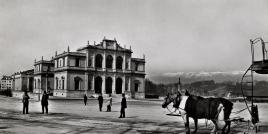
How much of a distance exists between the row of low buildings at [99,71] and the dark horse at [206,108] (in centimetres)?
5591

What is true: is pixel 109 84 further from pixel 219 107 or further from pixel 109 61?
pixel 219 107

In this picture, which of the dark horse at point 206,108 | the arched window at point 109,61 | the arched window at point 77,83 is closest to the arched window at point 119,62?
the arched window at point 109,61

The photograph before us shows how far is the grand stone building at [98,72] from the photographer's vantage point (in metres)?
67.2

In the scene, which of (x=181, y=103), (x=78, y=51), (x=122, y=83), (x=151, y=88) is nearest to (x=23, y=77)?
(x=78, y=51)

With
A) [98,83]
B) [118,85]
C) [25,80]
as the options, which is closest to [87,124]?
[98,83]

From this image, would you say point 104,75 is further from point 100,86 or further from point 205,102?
point 205,102

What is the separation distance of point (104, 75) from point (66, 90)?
940cm

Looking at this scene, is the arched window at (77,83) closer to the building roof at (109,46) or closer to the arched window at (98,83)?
the arched window at (98,83)

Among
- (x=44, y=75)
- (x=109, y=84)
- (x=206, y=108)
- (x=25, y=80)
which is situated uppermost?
(x=44, y=75)

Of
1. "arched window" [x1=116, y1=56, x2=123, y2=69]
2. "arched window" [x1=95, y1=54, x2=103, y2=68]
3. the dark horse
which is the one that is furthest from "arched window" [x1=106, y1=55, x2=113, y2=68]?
the dark horse

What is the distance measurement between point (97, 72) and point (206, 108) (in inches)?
2333

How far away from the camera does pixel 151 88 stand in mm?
152250

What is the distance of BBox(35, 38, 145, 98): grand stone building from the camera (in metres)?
67.2

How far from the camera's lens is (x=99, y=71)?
69750 mm
